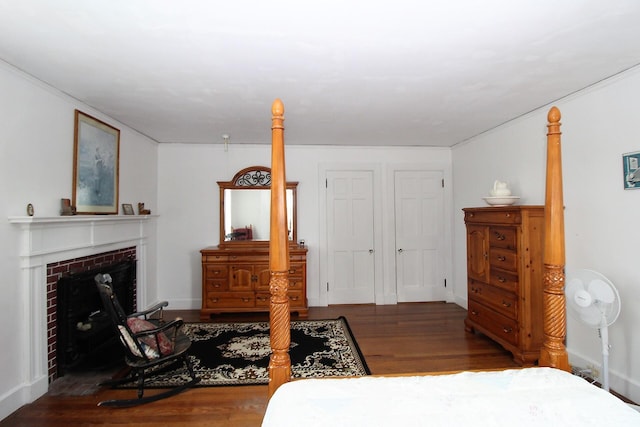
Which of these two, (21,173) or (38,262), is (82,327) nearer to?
(38,262)

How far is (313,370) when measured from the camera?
284 centimetres

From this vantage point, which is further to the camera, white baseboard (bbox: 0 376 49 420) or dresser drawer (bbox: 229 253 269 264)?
dresser drawer (bbox: 229 253 269 264)

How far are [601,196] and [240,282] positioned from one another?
393cm

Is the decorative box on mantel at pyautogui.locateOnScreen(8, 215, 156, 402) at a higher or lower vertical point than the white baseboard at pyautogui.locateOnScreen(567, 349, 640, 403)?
higher

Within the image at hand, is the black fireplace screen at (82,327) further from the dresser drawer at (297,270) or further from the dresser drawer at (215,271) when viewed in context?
the dresser drawer at (297,270)

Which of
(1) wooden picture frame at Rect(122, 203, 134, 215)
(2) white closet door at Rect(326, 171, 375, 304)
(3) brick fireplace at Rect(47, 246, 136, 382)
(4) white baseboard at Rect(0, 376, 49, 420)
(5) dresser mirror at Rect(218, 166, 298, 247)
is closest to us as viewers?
(4) white baseboard at Rect(0, 376, 49, 420)

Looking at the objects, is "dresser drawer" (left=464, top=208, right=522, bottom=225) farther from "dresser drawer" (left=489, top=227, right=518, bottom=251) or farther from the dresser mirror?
the dresser mirror

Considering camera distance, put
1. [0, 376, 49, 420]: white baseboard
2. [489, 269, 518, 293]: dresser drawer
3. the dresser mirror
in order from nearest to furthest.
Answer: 1. [0, 376, 49, 420]: white baseboard
2. [489, 269, 518, 293]: dresser drawer
3. the dresser mirror

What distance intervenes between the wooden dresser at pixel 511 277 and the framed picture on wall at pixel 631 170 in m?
0.63

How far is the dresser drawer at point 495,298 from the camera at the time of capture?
3.05 m

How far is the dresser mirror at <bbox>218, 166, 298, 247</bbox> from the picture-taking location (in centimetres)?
468

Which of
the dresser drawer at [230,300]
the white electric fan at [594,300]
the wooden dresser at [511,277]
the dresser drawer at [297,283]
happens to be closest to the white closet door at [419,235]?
the wooden dresser at [511,277]

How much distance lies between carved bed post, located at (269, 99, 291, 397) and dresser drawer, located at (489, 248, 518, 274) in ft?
8.06

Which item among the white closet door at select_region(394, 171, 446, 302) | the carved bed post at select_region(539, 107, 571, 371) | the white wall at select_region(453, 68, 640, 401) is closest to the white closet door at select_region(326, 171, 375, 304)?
the white closet door at select_region(394, 171, 446, 302)
